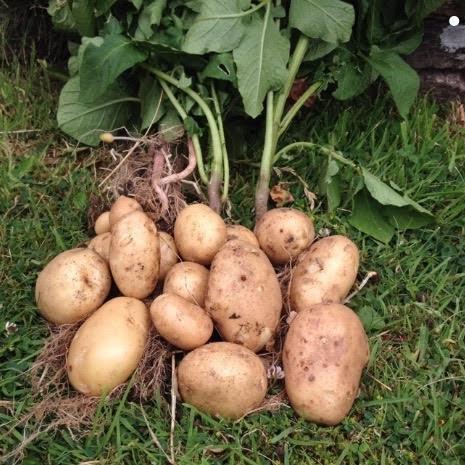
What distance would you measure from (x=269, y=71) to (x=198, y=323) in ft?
3.09

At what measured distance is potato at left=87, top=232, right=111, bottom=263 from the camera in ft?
7.15

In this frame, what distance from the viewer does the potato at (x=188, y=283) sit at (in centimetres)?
202

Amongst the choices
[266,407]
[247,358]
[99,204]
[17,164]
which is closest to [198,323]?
[247,358]

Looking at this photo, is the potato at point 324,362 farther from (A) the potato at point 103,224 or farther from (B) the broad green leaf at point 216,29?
(B) the broad green leaf at point 216,29

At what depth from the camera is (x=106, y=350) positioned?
1886 millimetres

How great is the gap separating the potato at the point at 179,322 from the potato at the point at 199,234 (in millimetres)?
222

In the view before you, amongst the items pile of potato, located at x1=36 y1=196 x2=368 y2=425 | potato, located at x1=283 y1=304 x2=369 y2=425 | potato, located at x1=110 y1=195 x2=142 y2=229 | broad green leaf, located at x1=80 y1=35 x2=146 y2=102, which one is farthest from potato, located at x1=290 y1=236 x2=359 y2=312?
broad green leaf, located at x1=80 y1=35 x2=146 y2=102

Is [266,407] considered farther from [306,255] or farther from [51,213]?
[51,213]

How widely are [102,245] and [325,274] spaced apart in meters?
0.69

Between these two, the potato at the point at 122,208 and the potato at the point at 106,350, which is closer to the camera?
the potato at the point at 106,350

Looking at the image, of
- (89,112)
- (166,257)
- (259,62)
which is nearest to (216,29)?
(259,62)

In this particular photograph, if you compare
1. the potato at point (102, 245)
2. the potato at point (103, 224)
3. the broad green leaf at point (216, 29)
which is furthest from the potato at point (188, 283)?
the broad green leaf at point (216, 29)

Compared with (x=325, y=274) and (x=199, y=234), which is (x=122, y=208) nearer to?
(x=199, y=234)

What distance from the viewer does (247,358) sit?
1.87m
